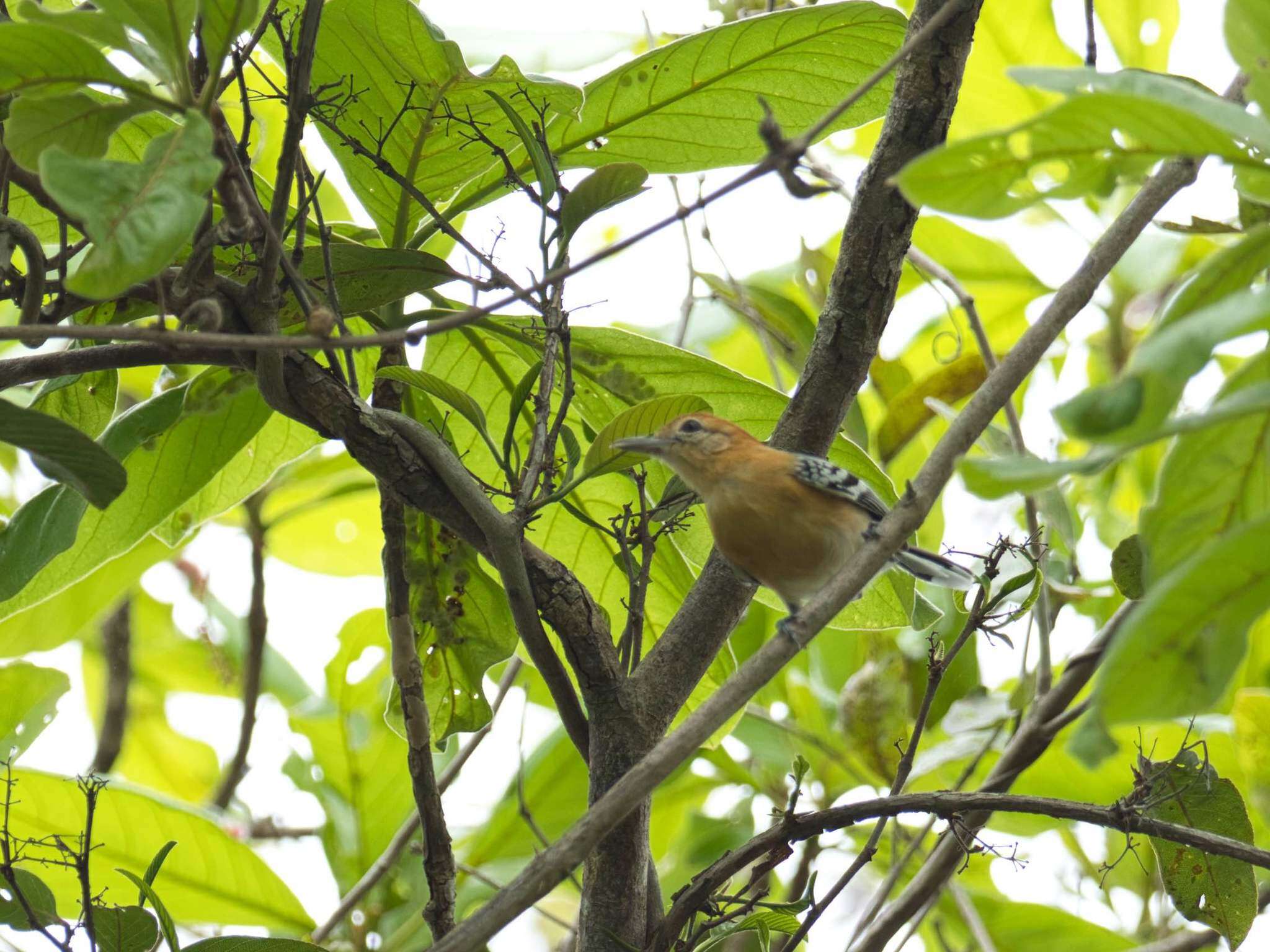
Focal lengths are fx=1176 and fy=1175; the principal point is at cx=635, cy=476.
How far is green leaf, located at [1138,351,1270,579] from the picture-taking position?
1.06 m

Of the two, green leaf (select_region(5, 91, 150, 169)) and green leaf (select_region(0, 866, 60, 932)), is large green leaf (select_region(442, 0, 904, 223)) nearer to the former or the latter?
green leaf (select_region(5, 91, 150, 169))

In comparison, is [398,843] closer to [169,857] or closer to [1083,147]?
[169,857]

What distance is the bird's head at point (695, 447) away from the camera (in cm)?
305

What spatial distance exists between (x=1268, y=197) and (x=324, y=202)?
3269 millimetres

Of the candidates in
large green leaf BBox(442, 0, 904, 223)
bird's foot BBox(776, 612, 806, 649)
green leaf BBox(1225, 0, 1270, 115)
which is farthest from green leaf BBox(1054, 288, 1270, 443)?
large green leaf BBox(442, 0, 904, 223)

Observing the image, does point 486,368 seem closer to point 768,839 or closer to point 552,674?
point 552,674

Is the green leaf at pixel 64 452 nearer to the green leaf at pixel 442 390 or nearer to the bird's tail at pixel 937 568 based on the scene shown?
the green leaf at pixel 442 390

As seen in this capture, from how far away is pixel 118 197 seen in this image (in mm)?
1198

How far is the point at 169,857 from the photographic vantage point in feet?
9.04

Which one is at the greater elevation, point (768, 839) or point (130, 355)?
point (130, 355)

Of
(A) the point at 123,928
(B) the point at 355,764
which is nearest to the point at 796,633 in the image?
(A) the point at 123,928

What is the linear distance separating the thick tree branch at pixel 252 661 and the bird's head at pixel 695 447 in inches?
47.0

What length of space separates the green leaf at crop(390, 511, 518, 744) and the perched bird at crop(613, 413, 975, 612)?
2.31 ft

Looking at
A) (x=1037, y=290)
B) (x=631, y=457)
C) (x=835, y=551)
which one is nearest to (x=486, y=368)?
(x=631, y=457)
